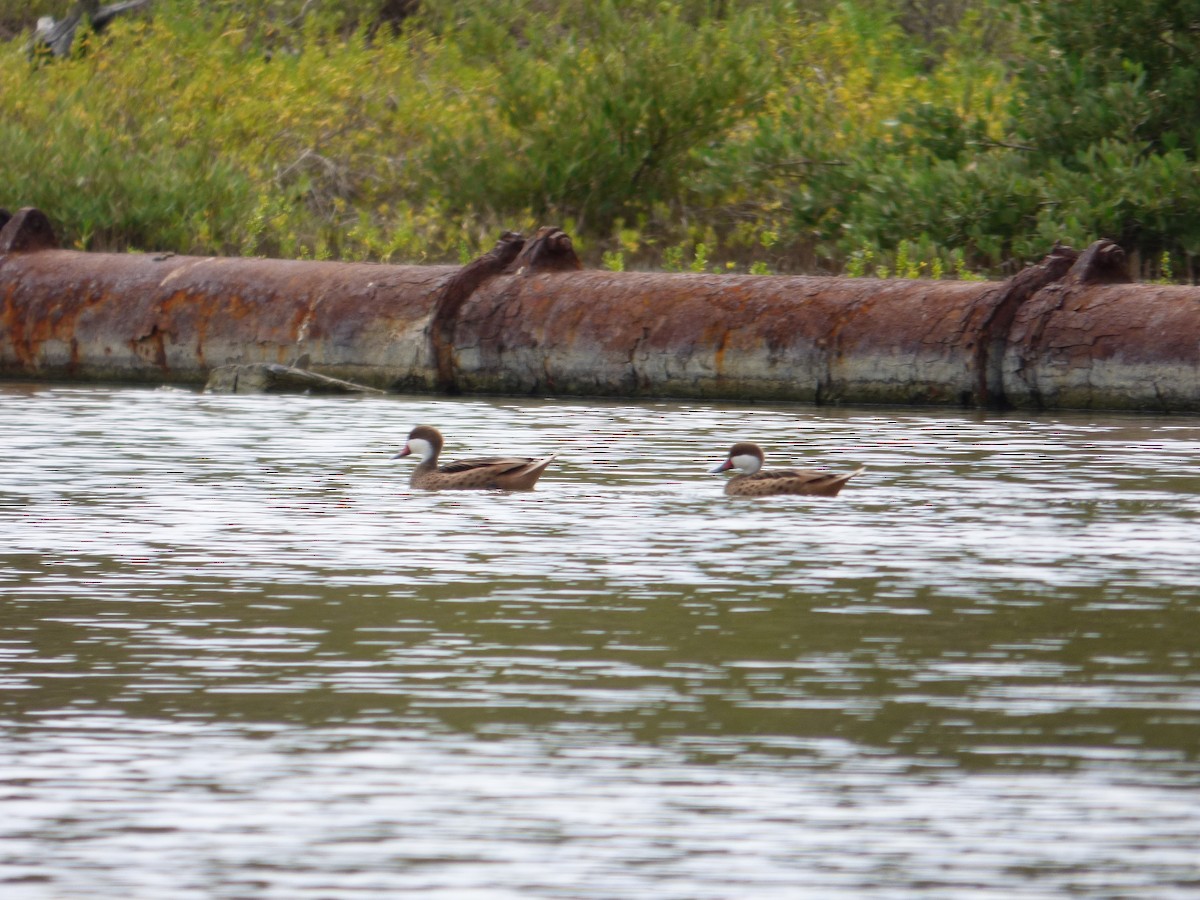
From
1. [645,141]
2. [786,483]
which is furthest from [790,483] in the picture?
[645,141]

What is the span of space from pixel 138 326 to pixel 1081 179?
7129mm

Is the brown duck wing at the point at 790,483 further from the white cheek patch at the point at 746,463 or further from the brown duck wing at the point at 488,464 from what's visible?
the brown duck wing at the point at 488,464

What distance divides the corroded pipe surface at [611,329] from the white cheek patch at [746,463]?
3913mm

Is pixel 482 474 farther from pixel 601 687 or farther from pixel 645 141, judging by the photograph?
pixel 645 141

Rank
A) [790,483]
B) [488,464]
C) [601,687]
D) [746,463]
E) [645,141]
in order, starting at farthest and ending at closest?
1. [645,141]
2. [746,463]
3. [488,464]
4. [790,483]
5. [601,687]

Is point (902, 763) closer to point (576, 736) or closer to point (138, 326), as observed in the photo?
point (576, 736)

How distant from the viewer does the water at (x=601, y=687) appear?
4.56 metres

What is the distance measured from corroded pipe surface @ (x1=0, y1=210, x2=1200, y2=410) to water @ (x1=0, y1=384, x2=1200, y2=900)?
3210mm

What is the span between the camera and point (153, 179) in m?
20.8

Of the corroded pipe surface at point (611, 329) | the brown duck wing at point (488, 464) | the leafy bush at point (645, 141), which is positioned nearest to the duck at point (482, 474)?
the brown duck wing at point (488, 464)

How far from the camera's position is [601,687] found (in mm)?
6098

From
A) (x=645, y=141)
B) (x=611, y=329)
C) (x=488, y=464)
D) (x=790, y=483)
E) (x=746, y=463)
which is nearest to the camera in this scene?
(x=790, y=483)

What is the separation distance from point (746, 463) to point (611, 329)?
15.9 ft

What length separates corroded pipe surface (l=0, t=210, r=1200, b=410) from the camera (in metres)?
14.5
